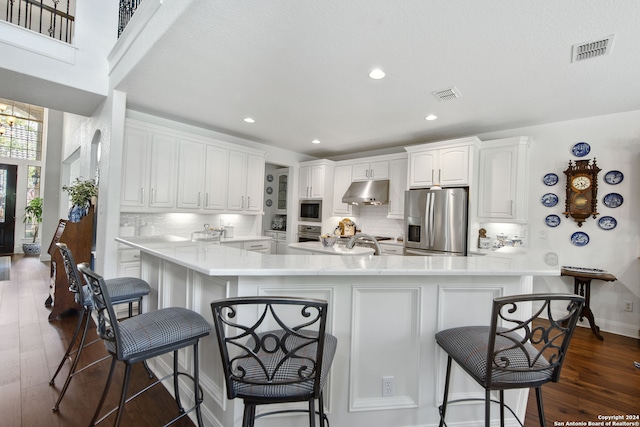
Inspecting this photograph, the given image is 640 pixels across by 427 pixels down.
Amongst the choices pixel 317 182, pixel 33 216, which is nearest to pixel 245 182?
pixel 317 182

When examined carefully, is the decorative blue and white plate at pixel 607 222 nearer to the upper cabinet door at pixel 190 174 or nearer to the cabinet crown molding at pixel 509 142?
the cabinet crown molding at pixel 509 142

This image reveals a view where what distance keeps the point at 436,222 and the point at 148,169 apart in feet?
13.2

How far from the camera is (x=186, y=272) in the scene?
1.91 m

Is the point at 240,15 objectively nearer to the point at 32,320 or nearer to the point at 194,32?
the point at 194,32

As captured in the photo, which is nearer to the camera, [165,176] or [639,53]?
[639,53]

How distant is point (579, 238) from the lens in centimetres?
367

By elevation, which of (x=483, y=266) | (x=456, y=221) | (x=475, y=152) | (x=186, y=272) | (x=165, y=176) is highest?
(x=475, y=152)

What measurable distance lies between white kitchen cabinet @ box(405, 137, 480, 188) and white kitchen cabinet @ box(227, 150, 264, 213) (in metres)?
2.60

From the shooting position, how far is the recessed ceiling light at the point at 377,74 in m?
2.59

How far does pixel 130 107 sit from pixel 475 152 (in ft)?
15.5

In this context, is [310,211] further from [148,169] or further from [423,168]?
[148,169]

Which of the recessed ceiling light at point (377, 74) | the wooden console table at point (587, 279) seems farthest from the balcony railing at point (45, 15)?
the wooden console table at point (587, 279)

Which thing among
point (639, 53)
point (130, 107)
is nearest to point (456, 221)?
point (639, 53)

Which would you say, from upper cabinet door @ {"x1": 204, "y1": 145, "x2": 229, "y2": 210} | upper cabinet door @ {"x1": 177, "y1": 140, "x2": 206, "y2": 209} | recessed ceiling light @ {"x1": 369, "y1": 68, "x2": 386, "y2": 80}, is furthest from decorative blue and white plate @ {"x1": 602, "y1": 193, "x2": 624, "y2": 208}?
upper cabinet door @ {"x1": 177, "y1": 140, "x2": 206, "y2": 209}
